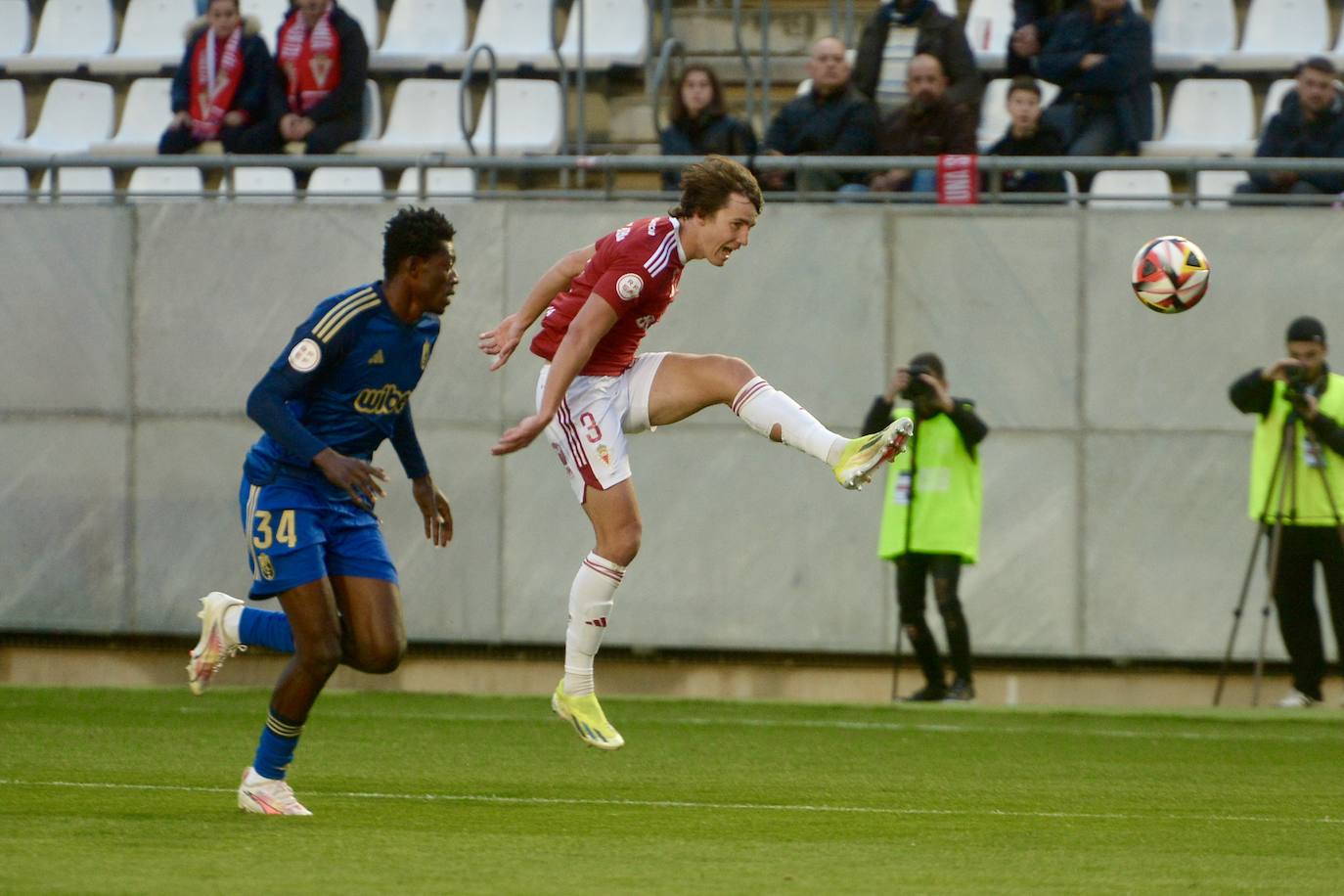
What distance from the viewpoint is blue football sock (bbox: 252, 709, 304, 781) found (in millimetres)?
7004

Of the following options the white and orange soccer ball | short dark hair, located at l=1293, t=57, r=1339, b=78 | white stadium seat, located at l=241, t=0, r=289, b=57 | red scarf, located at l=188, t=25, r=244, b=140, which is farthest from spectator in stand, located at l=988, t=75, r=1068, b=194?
white stadium seat, located at l=241, t=0, r=289, b=57

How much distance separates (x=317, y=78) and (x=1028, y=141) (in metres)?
5.16

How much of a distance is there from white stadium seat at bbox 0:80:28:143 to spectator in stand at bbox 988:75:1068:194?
813 cm

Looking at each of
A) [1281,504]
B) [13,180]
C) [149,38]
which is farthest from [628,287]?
[149,38]

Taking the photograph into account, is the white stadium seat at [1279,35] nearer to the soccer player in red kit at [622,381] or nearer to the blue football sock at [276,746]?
the soccer player in red kit at [622,381]

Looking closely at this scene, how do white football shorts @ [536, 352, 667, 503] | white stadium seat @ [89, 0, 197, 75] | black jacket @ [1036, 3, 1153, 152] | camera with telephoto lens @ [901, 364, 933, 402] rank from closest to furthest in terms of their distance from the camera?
white football shorts @ [536, 352, 667, 503] < camera with telephoto lens @ [901, 364, 933, 402] < black jacket @ [1036, 3, 1153, 152] < white stadium seat @ [89, 0, 197, 75]

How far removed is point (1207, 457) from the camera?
1352 centimetres

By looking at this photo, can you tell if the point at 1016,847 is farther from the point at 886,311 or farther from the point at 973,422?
the point at 886,311

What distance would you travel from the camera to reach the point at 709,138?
1362 cm

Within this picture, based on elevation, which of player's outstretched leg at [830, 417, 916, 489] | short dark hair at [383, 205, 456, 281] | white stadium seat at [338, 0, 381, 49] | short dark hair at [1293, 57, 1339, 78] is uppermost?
white stadium seat at [338, 0, 381, 49]

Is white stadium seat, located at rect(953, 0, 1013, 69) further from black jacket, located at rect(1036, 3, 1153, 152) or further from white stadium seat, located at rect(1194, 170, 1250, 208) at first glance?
white stadium seat, located at rect(1194, 170, 1250, 208)

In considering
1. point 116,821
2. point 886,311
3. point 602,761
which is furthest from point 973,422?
point 116,821

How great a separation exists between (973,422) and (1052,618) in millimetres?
2042

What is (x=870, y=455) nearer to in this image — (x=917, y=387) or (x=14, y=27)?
(x=917, y=387)
